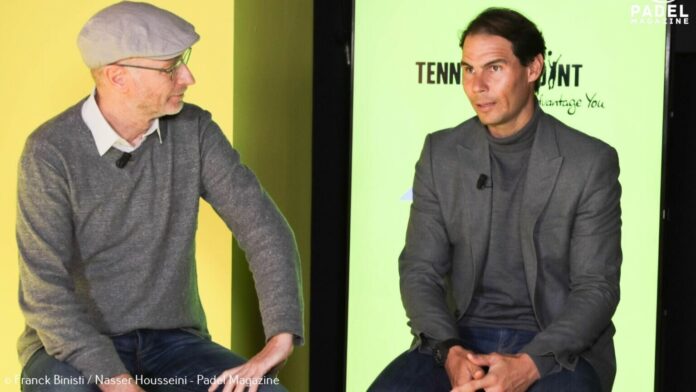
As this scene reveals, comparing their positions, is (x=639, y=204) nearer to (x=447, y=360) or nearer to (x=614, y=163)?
(x=614, y=163)

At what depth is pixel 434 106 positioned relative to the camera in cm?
375

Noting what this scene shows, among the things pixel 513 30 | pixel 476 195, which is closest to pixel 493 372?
pixel 476 195

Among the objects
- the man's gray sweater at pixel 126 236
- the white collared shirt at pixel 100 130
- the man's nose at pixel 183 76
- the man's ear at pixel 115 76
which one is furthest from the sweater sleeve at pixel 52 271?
the man's nose at pixel 183 76

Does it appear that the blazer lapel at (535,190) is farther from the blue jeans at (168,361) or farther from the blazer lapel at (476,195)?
the blue jeans at (168,361)

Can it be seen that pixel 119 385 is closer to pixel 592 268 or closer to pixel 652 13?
pixel 592 268

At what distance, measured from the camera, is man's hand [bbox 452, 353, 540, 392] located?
2936mm

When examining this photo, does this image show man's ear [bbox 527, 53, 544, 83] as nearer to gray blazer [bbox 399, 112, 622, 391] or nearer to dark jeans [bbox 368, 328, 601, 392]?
gray blazer [bbox 399, 112, 622, 391]

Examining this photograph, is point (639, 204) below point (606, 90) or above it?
below

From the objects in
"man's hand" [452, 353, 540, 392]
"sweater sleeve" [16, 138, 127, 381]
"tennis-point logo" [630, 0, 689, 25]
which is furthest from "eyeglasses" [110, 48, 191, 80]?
"tennis-point logo" [630, 0, 689, 25]

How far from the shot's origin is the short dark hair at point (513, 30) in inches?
126

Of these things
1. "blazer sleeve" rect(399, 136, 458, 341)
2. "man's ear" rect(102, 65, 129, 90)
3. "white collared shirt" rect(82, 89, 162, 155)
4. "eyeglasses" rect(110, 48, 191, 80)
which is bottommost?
"blazer sleeve" rect(399, 136, 458, 341)

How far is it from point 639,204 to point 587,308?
78 centimetres

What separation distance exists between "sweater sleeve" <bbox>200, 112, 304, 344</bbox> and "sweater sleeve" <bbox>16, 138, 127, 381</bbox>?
1.31 ft

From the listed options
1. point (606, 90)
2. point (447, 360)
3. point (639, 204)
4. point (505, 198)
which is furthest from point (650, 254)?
point (447, 360)
